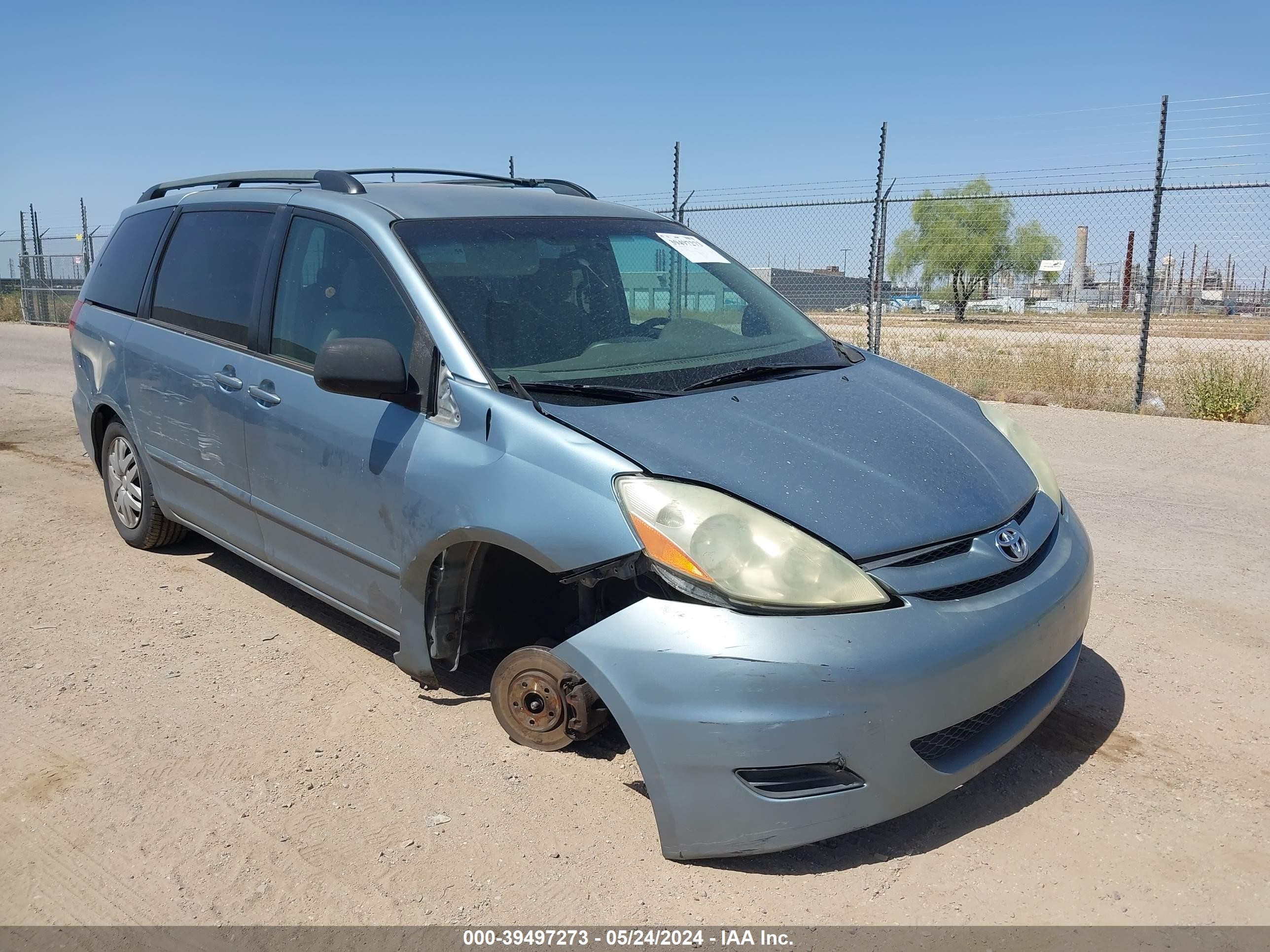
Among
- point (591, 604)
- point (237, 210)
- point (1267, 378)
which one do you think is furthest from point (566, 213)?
point (1267, 378)

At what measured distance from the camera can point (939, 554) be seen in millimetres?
2705

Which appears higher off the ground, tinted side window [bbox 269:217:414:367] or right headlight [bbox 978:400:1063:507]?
tinted side window [bbox 269:217:414:367]

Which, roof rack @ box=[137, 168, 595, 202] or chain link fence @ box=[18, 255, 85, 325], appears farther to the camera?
chain link fence @ box=[18, 255, 85, 325]

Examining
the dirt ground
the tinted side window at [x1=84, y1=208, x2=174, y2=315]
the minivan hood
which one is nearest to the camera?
the dirt ground

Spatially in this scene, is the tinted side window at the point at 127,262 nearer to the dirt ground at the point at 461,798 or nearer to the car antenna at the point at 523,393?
the dirt ground at the point at 461,798

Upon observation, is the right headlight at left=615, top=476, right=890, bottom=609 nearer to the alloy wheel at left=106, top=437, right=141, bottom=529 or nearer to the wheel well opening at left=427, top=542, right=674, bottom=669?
the wheel well opening at left=427, top=542, right=674, bottom=669

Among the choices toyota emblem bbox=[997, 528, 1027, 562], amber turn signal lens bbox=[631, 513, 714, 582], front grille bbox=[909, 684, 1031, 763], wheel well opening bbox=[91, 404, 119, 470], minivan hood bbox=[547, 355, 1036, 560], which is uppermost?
minivan hood bbox=[547, 355, 1036, 560]

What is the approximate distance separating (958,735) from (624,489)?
1.08 meters

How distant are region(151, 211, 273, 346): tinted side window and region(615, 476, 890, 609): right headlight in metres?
2.27

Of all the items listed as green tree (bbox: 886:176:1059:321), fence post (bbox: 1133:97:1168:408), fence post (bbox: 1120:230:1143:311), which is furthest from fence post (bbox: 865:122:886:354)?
green tree (bbox: 886:176:1059:321)

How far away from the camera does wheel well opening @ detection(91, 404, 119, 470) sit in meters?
5.31

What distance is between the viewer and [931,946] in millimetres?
2363

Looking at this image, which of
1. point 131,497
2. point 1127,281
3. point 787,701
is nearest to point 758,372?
point 787,701

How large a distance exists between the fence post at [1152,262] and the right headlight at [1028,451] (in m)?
7.12
